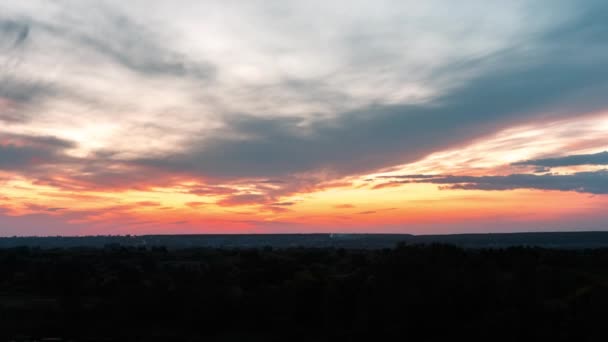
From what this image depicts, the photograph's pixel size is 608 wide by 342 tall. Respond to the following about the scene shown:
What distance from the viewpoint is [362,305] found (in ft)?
114

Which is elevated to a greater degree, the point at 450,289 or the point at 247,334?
the point at 450,289

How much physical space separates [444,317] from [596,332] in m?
7.28

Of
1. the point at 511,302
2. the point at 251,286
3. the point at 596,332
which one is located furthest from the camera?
the point at 251,286

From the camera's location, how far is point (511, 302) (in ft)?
101

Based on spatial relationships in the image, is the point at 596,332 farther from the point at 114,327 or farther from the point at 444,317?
the point at 114,327

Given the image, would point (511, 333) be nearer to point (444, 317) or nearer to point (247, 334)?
point (444, 317)

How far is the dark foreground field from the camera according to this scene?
29.5 m

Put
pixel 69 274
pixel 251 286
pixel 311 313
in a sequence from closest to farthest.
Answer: pixel 311 313 → pixel 251 286 → pixel 69 274

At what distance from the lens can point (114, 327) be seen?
36000 millimetres

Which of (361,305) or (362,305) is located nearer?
(362,305)

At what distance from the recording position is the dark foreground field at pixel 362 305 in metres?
29.5

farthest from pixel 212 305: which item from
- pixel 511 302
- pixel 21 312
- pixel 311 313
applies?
pixel 511 302

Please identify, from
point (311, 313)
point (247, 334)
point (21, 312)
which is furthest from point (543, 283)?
point (21, 312)

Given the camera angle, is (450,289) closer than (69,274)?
Yes
